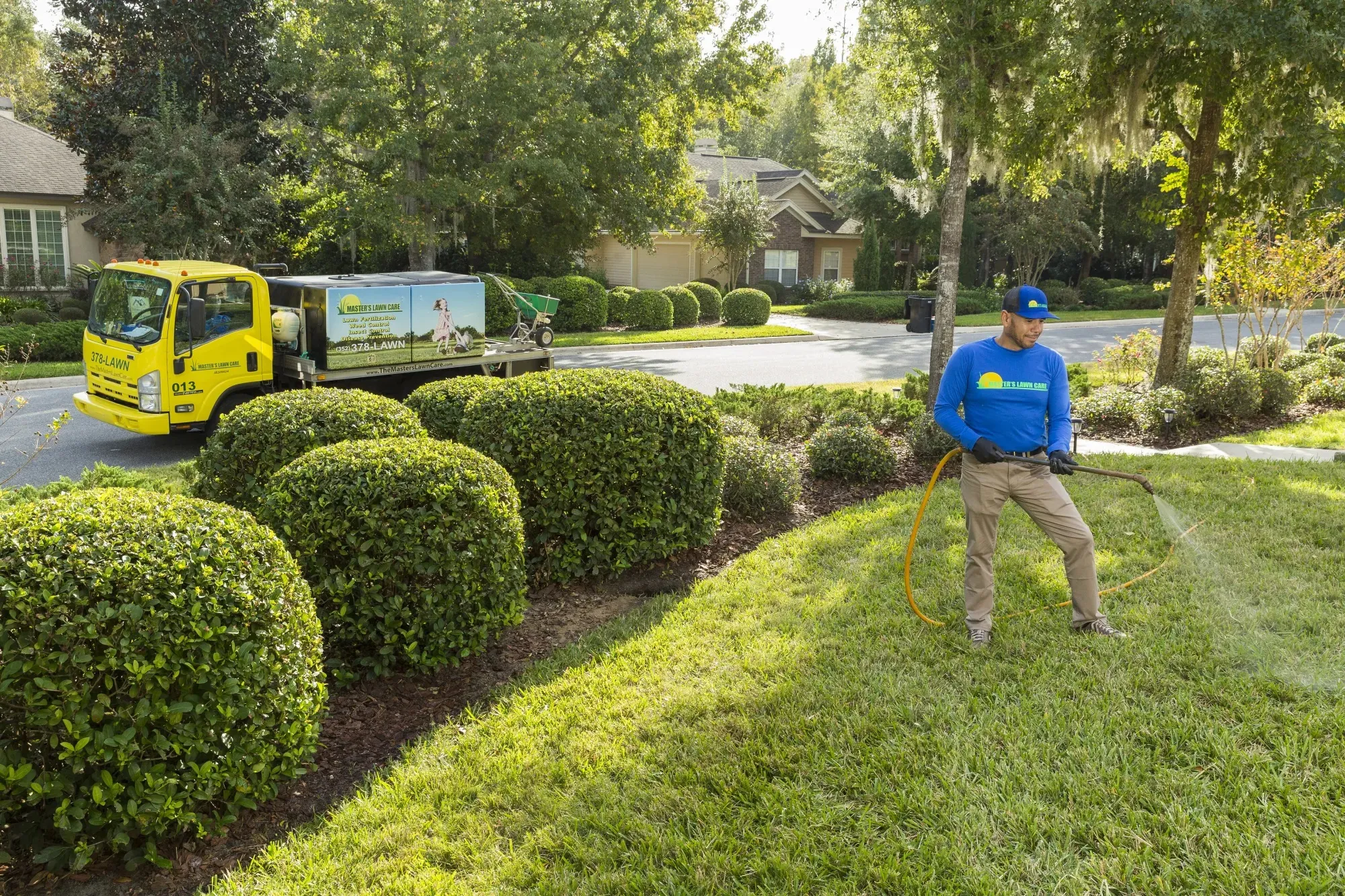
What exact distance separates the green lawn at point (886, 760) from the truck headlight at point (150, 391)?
6.98 meters

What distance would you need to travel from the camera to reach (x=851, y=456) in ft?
31.1

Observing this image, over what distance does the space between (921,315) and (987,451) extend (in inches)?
297

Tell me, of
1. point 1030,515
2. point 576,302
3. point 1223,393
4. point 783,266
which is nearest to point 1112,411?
point 1223,393

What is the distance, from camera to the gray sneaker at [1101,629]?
5434 mm

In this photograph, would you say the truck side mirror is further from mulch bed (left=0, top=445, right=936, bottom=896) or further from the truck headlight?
mulch bed (left=0, top=445, right=936, bottom=896)

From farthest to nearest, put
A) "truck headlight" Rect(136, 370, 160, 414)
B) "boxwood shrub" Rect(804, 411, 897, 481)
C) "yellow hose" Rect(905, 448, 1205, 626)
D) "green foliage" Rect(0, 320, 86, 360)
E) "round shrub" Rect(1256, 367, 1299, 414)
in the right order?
1. "green foliage" Rect(0, 320, 86, 360)
2. "round shrub" Rect(1256, 367, 1299, 414)
3. "truck headlight" Rect(136, 370, 160, 414)
4. "boxwood shrub" Rect(804, 411, 897, 481)
5. "yellow hose" Rect(905, 448, 1205, 626)

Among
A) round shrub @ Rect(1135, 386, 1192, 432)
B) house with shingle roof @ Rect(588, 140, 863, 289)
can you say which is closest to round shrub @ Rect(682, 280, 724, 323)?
house with shingle roof @ Rect(588, 140, 863, 289)

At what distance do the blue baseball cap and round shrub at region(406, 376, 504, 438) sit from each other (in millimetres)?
3819

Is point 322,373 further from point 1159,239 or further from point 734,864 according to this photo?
point 1159,239

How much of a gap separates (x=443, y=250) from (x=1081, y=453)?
20.4m

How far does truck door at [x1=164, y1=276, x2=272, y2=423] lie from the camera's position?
33.9 feet

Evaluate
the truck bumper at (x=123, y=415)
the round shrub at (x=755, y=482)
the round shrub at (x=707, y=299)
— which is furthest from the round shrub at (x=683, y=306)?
the round shrub at (x=755, y=482)

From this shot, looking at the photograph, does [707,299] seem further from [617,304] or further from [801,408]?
[801,408]

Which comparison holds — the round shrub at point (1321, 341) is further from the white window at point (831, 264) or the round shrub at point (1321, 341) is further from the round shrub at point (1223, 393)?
the white window at point (831, 264)
